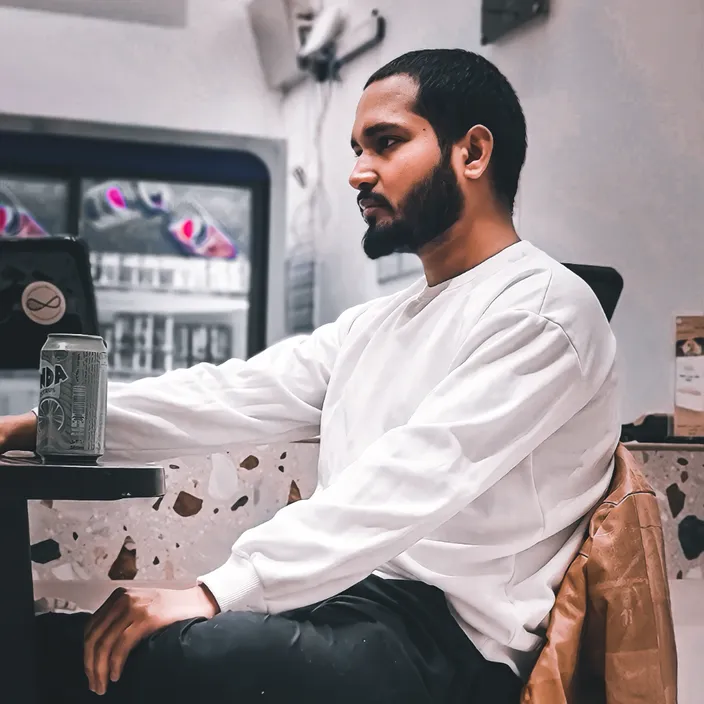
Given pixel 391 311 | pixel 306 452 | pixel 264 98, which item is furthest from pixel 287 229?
pixel 391 311

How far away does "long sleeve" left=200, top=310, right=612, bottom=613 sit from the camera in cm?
101

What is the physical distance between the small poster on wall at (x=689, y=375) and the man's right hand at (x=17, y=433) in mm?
1143

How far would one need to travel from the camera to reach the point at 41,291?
4.90 ft

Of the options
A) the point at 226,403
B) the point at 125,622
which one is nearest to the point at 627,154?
the point at 226,403

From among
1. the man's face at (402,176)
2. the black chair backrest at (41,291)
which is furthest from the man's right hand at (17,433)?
the man's face at (402,176)

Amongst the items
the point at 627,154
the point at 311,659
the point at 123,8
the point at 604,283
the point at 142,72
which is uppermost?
the point at 123,8

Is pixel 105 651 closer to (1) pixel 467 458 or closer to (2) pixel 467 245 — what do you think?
(1) pixel 467 458

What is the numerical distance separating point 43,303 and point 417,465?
729 millimetres

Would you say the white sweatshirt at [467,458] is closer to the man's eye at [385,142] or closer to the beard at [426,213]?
the beard at [426,213]

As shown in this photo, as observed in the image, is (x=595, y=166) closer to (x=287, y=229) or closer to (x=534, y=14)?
→ (x=534, y=14)

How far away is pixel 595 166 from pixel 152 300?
2520 mm

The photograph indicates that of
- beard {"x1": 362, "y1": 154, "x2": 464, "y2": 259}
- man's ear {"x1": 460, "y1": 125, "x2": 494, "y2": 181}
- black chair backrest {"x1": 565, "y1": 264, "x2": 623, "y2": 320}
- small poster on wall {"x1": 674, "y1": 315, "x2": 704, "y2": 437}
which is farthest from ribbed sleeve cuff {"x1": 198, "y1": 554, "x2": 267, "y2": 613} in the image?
small poster on wall {"x1": 674, "y1": 315, "x2": 704, "y2": 437}

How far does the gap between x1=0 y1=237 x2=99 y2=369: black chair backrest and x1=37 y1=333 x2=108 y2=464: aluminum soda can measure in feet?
1.62

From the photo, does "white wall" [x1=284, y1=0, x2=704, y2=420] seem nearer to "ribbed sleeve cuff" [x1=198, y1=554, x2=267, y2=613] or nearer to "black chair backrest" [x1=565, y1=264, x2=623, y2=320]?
"black chair backrest" [x1=565, y1=264, x2=623, y2=320]
